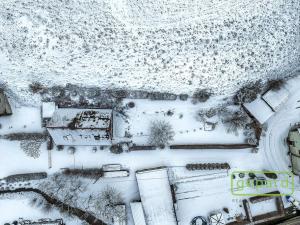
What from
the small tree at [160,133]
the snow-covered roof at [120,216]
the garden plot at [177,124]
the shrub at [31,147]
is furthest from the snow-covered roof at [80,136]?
the snow-covered roof at [120,216]

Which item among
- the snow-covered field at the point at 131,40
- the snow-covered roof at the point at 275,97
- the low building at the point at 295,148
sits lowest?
the low building at the point at 295,148

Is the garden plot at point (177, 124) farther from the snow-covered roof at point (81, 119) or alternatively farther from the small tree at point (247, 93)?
the snow-covered roof at point (81, 119)

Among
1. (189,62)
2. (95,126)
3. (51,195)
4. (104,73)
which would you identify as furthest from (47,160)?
(189,62)

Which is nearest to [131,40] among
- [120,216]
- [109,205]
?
[109,205]

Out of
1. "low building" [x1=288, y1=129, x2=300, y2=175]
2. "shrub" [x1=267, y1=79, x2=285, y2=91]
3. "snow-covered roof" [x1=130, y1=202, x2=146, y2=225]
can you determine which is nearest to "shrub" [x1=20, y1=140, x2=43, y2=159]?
"snow-covered roof" [x1=130, y1=202, x2=146, y2=225]

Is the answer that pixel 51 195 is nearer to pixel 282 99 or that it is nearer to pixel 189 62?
pixel 189 62

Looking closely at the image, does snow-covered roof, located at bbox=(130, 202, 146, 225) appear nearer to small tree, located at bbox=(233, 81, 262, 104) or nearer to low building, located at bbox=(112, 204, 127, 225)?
low building, located at bbox=(112, 204, 127, 225)

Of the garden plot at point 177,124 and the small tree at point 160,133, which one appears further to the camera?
the garden plot at point 177,124

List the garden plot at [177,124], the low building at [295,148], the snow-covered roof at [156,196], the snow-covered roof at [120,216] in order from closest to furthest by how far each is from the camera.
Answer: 1. the snow-covered roof at [156,196]
2. the low building at [295,148]
3. the snow-covered roof at [120,216]
4. the garden plot at [177,124]
